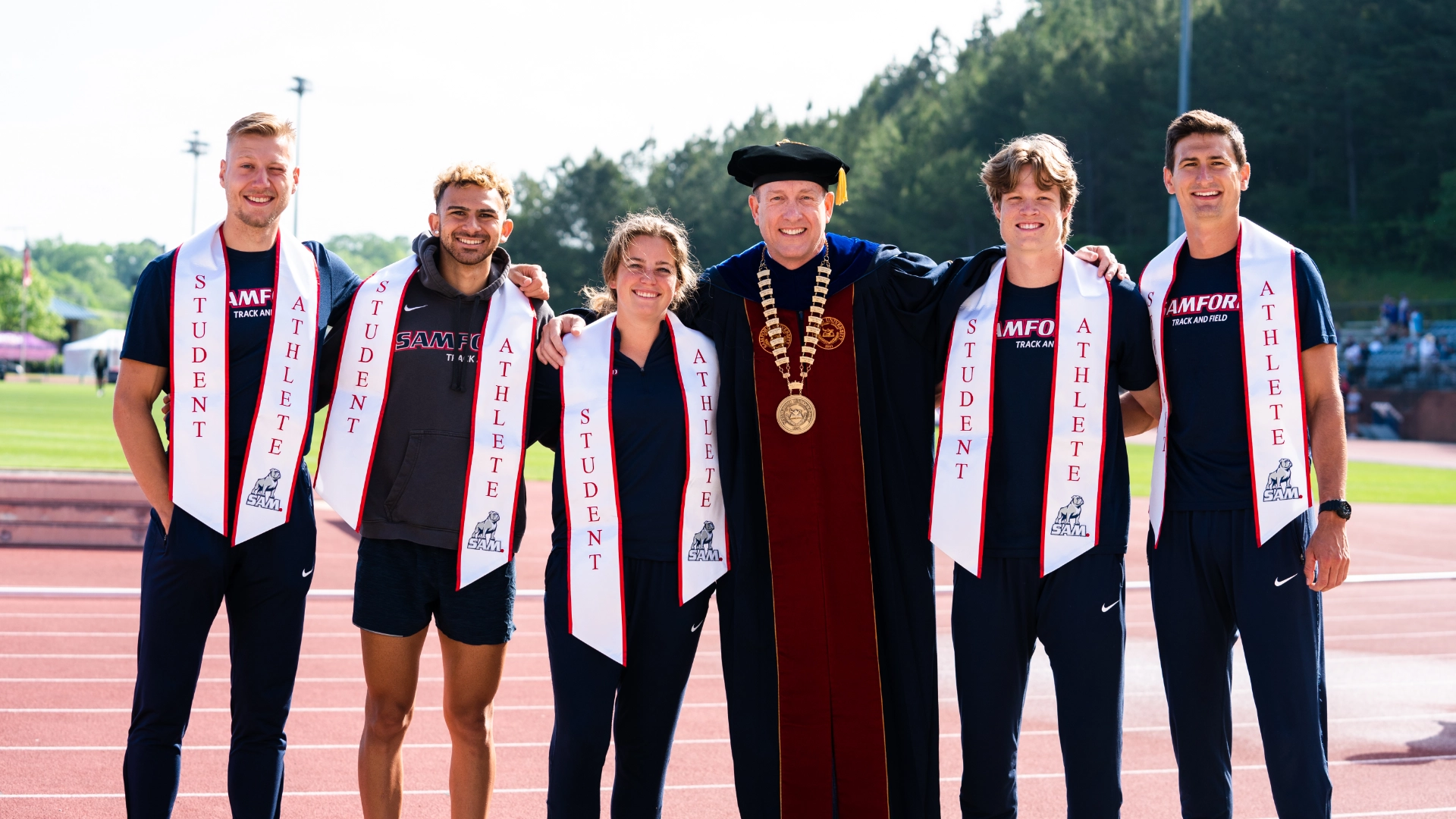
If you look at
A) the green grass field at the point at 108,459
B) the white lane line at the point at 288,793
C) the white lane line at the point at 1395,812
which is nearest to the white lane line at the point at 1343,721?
the white lane line at the point at 1395,812

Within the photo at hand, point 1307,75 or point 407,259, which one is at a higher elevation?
point 1307,75

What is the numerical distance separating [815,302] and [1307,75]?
168ft

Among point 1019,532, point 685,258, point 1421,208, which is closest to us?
point 1019,532

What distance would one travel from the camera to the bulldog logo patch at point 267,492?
11.9 feet

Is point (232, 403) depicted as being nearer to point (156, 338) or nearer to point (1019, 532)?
point (156, 338)

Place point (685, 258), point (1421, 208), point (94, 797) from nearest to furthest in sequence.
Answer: point (685, 258)
point (94, 797)
point (1421, 208)

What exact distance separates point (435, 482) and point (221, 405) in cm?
66

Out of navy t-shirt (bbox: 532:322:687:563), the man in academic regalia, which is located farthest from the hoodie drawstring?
navy t-shirt (bbox: 532:322:687:563)

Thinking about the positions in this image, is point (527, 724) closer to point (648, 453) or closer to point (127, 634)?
point (648, 453)

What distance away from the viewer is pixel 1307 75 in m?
48.2

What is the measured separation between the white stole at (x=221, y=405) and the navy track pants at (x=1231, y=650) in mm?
2662

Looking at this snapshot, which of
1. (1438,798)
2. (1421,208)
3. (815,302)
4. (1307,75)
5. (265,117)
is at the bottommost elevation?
(1438,798)

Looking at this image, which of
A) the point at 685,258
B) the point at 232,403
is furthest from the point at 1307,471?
the point at 232,403

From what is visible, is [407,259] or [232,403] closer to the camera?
[232,403]
